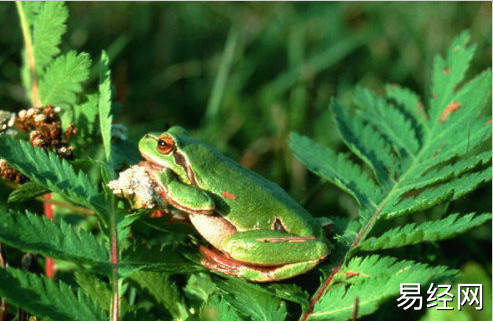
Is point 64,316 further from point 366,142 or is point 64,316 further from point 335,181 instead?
point 366,142

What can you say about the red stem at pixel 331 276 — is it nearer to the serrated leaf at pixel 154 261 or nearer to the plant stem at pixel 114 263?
the serrated leaf at pixel 154 261

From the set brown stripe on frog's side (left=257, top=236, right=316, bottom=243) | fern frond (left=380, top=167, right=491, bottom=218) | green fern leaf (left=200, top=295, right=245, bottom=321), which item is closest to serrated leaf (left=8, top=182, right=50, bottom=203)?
green fern leaf (left=200, top=295, right=245, bottom=321)

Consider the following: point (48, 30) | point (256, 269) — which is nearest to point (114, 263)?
point (256, 269)

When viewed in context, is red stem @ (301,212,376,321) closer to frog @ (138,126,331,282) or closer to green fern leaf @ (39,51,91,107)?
frog @ (138,126,331,282)

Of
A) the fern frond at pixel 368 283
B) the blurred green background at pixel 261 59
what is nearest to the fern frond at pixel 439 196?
the fern frond at pixel 368 283

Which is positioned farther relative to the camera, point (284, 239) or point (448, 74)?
point (448, 74)

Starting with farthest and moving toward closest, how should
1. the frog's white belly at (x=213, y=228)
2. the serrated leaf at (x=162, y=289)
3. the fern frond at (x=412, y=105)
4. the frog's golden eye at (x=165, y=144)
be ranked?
the fern frond at (x=412, y=105)
the frog's golden eye at (x=165, y=144)
the frog's white belly at (x=213, y=228)
the serrated leaf at (x=162, y=289)

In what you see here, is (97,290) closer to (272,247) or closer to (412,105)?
(272,247)
